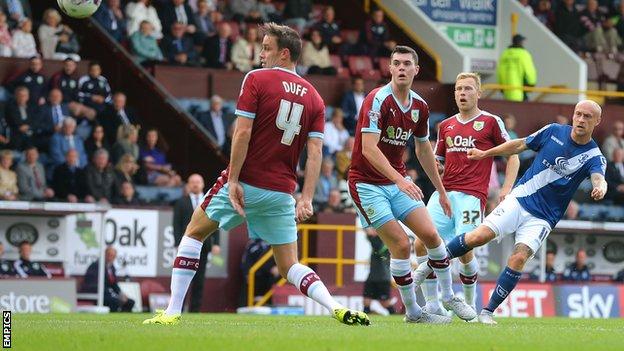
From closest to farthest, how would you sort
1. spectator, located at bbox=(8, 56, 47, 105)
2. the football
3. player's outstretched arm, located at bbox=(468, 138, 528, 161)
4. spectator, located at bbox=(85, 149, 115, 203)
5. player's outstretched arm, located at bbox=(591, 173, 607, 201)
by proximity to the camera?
player's outstretched arm, located at bbox=(591, 173, 607, 201), player's outstretched arm, located at bbox=(468, 138, 528, 161), the football, spectator, located at bbox=(85, 149, 115, 203), spectator, located at bbox=(8, 56, 47, 105)

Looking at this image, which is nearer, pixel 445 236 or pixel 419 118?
pixel 419 118

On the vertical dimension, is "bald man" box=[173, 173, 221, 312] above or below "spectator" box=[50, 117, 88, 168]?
below

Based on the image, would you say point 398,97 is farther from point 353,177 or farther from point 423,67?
point 423,67

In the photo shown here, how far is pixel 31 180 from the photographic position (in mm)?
22469

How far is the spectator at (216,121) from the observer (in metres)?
25.2

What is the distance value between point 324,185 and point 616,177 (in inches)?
243

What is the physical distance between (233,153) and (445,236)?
494cm

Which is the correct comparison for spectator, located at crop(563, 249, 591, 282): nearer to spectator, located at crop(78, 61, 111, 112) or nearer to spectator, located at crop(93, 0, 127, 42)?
spectator, located at crop(78, 61, 111, 112)

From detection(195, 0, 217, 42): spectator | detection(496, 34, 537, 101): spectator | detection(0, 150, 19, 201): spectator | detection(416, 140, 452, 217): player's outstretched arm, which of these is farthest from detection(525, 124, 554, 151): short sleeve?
detection(496, 34, 537, 101): spectator

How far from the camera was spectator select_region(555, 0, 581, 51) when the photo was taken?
3306 centimetres

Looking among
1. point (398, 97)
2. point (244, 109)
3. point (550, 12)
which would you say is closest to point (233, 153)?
point (244, 109)

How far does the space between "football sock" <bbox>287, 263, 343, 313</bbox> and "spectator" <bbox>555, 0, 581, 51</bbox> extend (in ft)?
72.0

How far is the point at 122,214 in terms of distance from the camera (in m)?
22.9

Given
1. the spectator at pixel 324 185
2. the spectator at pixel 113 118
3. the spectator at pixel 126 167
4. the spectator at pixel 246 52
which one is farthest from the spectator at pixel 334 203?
the spectator at pixel 113 118
